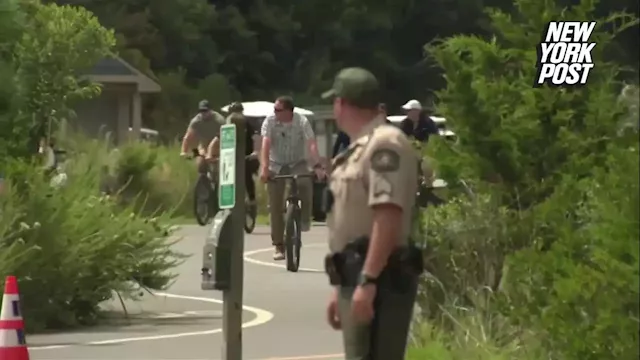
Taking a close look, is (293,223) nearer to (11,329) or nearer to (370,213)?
(11,329)

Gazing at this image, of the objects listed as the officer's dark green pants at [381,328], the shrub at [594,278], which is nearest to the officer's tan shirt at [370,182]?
the officer's dark green pants at [381,328]

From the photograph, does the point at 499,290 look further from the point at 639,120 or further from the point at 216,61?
the point at 216,61

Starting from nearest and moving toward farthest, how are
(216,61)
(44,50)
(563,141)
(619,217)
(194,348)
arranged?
(619,217) < (563,141) < (194,348) < (44,50) < (216,61)

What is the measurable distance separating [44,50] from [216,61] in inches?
1925

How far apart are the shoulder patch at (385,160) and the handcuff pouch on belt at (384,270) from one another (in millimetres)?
327

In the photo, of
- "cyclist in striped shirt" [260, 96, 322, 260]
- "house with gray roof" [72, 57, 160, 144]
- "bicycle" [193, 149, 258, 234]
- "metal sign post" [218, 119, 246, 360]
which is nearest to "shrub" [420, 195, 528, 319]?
"metal sign post" [218, 119, 246, 360]

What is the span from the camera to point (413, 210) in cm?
834

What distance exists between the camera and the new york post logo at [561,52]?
11.3m

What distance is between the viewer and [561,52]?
11.1m

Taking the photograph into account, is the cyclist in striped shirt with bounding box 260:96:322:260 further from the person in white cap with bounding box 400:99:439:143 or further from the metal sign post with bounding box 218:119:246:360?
the metal sign post with bounding box 218:119:246:360

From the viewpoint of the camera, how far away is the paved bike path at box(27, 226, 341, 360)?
42.1 feet

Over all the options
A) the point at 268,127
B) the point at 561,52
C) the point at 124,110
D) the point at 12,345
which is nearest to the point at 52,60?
A: the point at 268,127

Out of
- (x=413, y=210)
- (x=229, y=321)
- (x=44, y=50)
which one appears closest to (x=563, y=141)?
(x=229, y=321)

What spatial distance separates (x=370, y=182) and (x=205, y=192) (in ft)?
63.9
